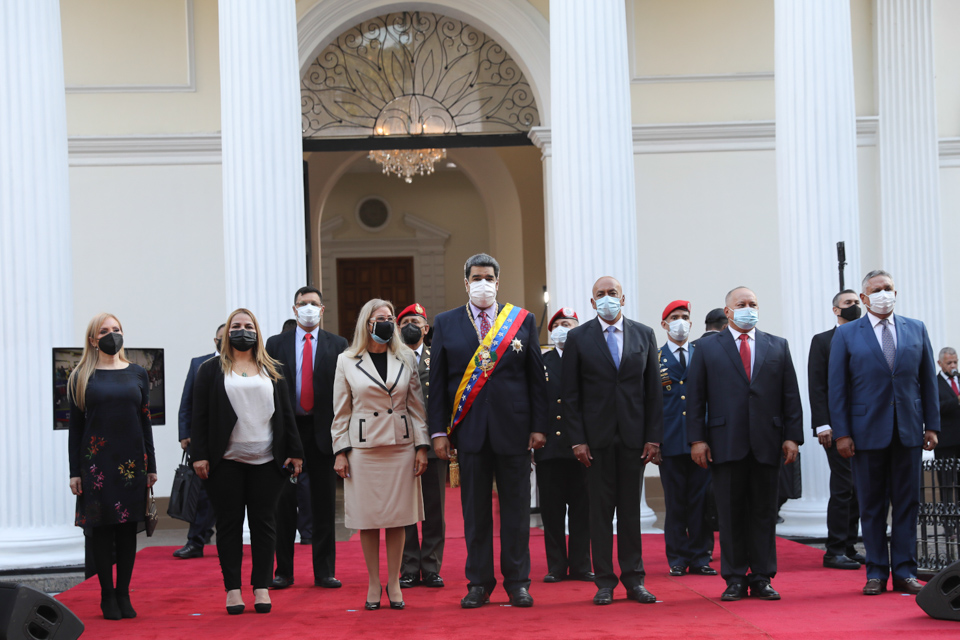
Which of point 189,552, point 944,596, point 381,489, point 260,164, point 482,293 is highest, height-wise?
point 260,164

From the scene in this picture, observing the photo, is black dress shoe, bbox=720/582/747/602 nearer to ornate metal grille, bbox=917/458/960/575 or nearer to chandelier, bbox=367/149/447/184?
ornate metal grille, bbox=917/458/960/575

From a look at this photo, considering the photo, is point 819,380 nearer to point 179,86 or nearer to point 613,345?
point 613,345

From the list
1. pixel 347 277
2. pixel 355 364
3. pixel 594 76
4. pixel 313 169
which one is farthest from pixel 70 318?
pixel 347 277

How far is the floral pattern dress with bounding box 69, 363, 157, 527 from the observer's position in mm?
5758

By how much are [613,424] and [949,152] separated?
8113 mm

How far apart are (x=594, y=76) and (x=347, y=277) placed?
44.4 feet

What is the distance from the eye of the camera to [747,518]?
5797 mm

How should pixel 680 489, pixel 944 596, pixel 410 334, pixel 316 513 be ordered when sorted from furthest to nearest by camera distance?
pixel 680 489
pixel 410 334
pixel 316 513
pixel 944 596

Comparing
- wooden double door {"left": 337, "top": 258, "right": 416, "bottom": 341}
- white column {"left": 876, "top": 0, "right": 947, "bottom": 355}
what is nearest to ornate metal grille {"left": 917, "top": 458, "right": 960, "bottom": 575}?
white column {"left": 876, "top": 0, "right": 947, "bottom": 355}

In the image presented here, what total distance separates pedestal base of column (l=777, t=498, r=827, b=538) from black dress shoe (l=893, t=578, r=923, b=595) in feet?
8.93

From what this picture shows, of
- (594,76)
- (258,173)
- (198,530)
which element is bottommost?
(198,530)

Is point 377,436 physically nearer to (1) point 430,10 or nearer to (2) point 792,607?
(2) point 792,607

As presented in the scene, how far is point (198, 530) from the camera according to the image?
27.5 feet

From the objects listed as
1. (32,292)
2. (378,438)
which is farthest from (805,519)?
(32,292)
